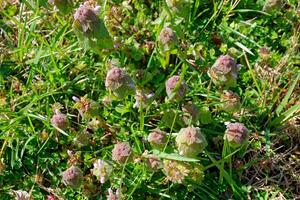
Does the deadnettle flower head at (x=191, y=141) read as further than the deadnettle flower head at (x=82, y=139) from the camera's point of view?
No

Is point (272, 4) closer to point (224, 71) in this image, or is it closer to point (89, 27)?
point (224, 71)

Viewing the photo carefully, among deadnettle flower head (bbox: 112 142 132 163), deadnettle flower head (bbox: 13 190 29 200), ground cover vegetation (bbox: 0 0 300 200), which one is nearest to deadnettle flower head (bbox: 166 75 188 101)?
ground cover vegetation (bbox: 0 0 300 200)

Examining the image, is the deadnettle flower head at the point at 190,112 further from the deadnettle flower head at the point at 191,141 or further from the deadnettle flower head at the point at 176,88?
the deadnettle flower head at the point at 191,141

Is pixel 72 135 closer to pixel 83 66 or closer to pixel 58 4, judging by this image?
pixel 83 66

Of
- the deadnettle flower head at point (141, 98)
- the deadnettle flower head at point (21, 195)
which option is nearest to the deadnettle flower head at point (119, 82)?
the deadnettle flower head at point (141, 98)

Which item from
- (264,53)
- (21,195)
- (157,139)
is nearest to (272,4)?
(264,53)

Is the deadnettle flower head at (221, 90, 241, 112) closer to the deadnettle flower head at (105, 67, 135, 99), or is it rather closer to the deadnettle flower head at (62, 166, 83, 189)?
the deadnettle flower head at (105, 67, 135, 99)
